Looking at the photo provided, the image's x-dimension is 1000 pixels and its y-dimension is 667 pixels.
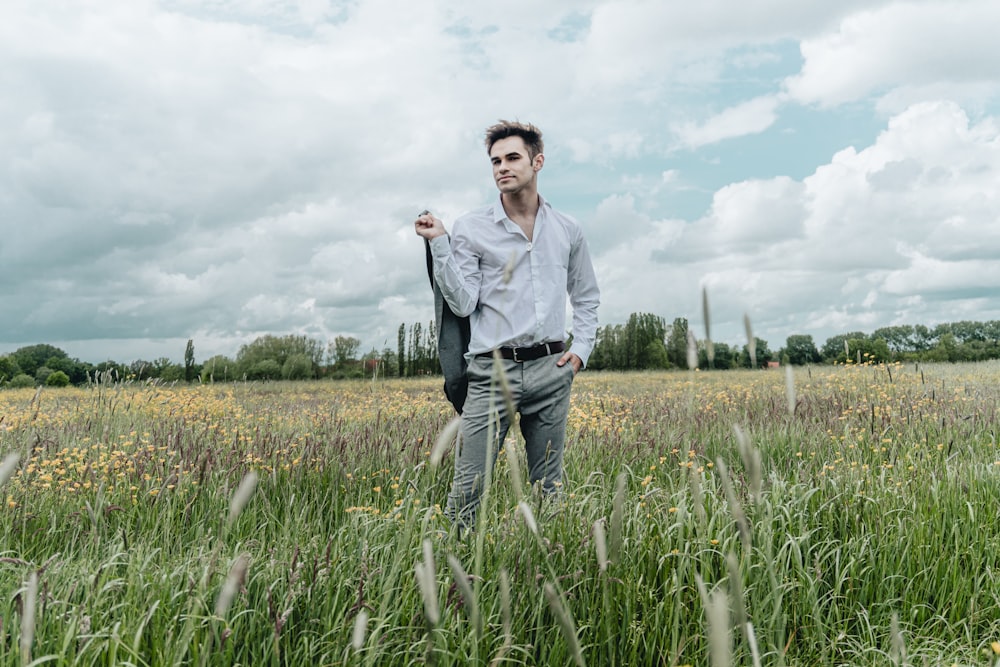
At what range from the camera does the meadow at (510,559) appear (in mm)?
2096

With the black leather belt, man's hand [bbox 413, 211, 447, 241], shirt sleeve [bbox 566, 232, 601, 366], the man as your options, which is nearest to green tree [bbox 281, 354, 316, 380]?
shirt sleeve [bbox 566, 232, 601, 366]

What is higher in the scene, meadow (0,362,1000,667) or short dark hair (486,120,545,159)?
short dark hair (486,120,545,159)

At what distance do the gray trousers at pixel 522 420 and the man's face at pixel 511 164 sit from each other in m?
1.09

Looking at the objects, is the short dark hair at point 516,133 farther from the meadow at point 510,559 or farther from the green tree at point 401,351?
the green tree at point 401,351

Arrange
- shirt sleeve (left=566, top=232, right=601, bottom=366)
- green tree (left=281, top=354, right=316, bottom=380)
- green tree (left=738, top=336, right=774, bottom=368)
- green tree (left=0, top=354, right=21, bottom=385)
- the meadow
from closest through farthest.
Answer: green tree (left=738, top=336, right=774, bottom=368)
the meadow
shirt sleeve (left=566, top=232, right=601, bottom=366)
green tree (left=281, top=354, right=316, bottom=380)
green tree (left=0, top=354, right=21, bottom=385)

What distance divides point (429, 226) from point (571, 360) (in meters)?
1.26

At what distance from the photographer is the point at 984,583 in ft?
11.6

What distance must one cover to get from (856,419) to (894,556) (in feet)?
13.3

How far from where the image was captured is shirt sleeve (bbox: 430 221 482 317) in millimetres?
3804

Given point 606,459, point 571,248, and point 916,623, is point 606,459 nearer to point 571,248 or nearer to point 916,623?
point 571,248

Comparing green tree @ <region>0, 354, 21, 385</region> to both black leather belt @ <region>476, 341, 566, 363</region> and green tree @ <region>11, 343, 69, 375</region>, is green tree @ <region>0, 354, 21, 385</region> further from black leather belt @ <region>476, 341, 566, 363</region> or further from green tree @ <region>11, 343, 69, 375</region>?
black leather belt @ <region>476, 341, 566, 363</region>

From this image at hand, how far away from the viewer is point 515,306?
13.5ft

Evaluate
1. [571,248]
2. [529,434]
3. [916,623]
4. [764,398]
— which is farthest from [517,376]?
[764,398]

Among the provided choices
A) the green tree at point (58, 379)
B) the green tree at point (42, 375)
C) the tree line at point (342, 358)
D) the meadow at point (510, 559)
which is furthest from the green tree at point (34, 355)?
the meadow at point (510, 559)
